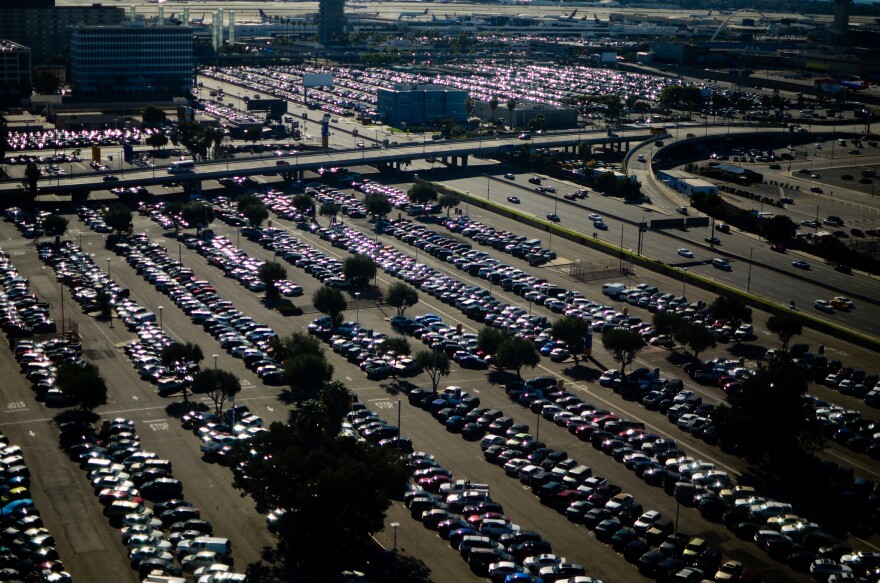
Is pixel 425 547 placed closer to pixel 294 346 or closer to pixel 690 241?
pixel 294 346

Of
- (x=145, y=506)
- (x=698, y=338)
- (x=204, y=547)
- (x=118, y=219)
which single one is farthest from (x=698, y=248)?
(x=204, y=547)

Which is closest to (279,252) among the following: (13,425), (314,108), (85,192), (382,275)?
(382,275)

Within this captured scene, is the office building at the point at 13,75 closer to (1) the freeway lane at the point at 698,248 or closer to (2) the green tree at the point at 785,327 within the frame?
(1) the freeway lane at the point at 698,248

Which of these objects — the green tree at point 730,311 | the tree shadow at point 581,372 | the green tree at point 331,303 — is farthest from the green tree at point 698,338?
the green tree at point 331,303

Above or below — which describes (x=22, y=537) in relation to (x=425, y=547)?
above

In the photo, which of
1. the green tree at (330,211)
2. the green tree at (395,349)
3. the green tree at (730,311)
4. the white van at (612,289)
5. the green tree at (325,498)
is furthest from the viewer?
the green tree at (330,211)
